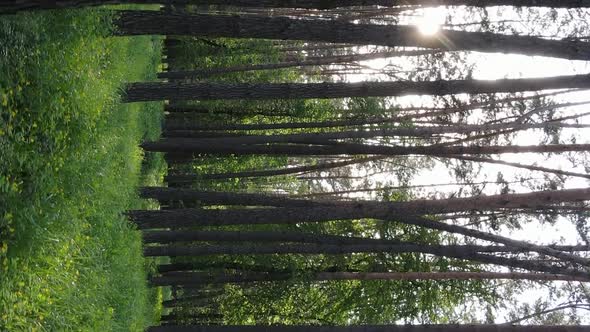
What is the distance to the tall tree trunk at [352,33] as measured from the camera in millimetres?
7102

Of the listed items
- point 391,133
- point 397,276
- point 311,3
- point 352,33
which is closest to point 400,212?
point 391,133

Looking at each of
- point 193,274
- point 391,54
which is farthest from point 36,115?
point 391,54

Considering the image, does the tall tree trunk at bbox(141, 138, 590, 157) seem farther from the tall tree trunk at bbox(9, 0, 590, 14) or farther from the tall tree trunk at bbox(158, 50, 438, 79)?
the tall tree trunk at bbox(9, 0, 590, 14)

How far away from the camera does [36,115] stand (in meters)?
7.34

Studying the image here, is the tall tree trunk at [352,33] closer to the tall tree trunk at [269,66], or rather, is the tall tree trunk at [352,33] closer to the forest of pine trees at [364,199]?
the forest of pine trees at [364,199]

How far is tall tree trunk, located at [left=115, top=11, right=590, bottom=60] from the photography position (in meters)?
7.10

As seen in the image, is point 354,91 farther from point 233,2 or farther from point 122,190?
point 122,190

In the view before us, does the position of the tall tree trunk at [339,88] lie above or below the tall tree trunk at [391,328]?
above

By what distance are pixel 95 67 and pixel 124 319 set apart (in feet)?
17.2

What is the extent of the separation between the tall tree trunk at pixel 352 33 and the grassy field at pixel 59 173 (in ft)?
4.37

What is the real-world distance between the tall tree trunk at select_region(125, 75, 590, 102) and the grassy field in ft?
2.91

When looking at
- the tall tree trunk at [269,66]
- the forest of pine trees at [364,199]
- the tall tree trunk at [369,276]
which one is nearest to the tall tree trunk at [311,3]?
the forest of pine trees at [364,199]

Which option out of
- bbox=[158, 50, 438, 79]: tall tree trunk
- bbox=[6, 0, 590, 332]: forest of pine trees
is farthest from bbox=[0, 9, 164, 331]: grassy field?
bbox=[158, 50, 438, 79]: tall tree trunk

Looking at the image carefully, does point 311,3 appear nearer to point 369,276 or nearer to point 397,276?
point 397,276
